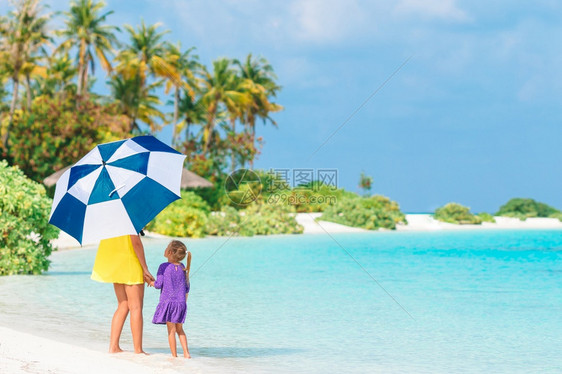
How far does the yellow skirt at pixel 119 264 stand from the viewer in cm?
570

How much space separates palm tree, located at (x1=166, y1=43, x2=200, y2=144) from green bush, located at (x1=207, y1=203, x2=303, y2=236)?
18994 mm

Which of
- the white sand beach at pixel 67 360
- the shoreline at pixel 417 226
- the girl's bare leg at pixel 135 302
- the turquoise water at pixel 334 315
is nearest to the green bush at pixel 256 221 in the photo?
the shoreline at pixel 417 226

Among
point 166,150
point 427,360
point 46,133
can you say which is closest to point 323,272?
point 427,360

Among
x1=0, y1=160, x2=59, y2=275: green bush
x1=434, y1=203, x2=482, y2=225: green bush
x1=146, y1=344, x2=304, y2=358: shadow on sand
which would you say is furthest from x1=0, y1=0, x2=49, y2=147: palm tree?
x1=146, y1=344, x2=304, y2=358: shadow on sand

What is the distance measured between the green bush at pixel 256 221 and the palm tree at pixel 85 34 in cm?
1964

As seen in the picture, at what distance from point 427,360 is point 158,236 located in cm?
2110

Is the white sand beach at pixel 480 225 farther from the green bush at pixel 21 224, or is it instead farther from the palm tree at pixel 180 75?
the green bush at pixel 21 224

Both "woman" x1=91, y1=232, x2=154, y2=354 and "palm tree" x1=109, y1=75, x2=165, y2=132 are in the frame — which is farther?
"palm tree" x1=109, y1=75, x2=165, y2=132

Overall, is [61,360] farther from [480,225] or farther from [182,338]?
[480,225]

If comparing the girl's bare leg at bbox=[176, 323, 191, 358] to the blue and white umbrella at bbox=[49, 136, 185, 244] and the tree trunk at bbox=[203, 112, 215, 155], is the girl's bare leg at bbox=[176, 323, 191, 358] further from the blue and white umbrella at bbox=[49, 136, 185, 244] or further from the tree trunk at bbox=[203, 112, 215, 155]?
the tree trunk at bbox=[203, 112, 215, 155]

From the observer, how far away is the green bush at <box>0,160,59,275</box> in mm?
12180

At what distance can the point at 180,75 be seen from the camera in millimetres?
51438

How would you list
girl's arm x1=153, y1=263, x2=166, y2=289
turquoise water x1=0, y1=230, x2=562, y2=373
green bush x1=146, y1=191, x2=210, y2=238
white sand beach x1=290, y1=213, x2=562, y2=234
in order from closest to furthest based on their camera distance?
girl's arm x1=153, y1=263, x2=166, y2=289 → turquoise water x1=0, y1=230, x2=562, y2=373 → green bush x1=146, y1=191, x2=210, y2=238 → white sand beach x1=290, y1=213, x2=562, y2=234

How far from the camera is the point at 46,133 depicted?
36.2 metres
